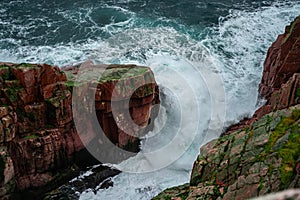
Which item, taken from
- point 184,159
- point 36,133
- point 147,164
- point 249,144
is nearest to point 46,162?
point 36,133

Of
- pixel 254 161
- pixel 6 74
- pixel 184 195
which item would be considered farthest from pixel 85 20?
pixel 254 161

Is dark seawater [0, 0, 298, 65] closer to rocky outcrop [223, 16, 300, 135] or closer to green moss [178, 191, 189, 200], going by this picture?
rocky outcrop [223, 16, 300, 135]

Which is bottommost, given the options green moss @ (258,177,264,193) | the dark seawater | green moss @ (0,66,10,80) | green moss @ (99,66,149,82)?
green moss @ (258,177,264,193)

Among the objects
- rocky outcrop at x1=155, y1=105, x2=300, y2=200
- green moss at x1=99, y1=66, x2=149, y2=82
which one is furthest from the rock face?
rocky outcrop at x1=155, y1=105, x2=300, y2=200

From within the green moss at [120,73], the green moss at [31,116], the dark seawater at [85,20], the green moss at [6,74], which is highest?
the dark seawater at [85,20]

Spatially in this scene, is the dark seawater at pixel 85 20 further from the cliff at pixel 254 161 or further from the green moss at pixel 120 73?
the cliff at pixel 254 161

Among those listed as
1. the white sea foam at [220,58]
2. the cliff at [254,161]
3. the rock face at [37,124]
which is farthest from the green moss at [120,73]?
the cliff at [254,161]
